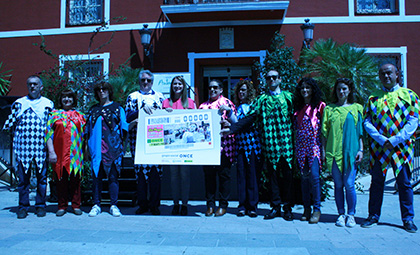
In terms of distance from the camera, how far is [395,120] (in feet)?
14.2

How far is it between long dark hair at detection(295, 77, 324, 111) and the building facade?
240 inches

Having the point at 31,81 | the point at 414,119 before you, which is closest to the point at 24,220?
the point at 31,81

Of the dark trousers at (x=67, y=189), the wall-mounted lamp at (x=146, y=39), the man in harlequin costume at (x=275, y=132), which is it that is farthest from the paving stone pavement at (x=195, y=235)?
the wall-mounted lamp at (x=146, y=39)

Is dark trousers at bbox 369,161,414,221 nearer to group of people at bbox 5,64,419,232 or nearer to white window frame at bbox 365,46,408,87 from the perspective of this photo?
group of people at bbox 5,64,419,232

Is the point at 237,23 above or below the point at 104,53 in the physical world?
above

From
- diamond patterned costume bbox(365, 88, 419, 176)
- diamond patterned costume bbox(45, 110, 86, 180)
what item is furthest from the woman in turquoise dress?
diamond patterned costume bbox(45, 110, 86, 180)

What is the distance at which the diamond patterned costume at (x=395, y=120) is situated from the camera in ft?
14.2

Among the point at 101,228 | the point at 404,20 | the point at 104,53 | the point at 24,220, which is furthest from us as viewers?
the point at 104,53

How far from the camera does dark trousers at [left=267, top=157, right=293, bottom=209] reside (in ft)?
15.7

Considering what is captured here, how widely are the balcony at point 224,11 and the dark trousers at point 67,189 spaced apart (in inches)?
267

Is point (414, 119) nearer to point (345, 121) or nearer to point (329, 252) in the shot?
point (345, 121)

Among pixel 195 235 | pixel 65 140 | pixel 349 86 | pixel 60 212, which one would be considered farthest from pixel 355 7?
pixel 60 212

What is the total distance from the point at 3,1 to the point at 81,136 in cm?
988

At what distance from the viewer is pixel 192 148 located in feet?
16.1
